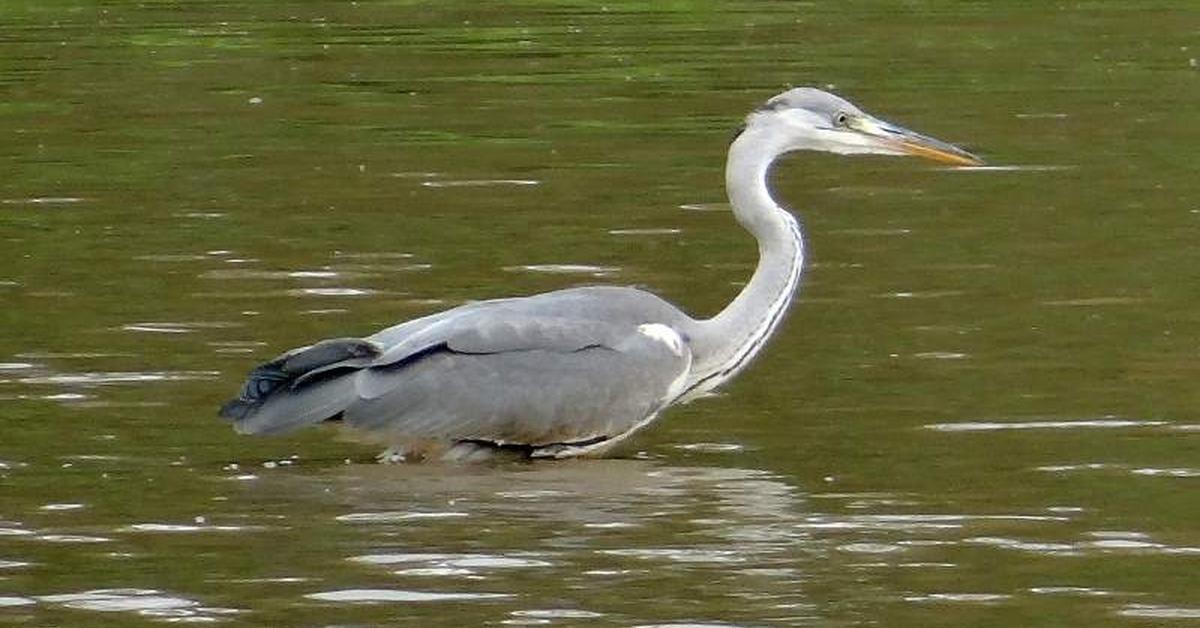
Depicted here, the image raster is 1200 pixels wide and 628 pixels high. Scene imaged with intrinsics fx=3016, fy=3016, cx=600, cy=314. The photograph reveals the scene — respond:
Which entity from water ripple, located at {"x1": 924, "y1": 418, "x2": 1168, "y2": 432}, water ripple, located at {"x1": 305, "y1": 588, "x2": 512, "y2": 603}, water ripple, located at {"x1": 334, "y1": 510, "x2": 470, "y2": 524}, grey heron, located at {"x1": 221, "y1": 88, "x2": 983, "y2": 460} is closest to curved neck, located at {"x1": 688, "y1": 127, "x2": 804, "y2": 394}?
grey heron, located at {"x1": 221, "y1": 88, "x2": 983, "y2": 460}

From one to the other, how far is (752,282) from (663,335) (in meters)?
0.58

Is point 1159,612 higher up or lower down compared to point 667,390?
lower down

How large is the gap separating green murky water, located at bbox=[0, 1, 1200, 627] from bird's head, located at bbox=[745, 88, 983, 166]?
0.81m

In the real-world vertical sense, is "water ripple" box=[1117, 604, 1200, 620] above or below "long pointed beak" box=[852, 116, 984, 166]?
below

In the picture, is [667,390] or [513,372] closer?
[513,372]

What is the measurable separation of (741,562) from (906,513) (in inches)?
29.3

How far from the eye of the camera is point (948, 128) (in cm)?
1723

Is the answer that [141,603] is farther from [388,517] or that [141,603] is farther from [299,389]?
[299,389]

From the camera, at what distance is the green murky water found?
27.9 ft

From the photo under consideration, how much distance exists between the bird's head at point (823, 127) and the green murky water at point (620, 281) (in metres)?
0.81

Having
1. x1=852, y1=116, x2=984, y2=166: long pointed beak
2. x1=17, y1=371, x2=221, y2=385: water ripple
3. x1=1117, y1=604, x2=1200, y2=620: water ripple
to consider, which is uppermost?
x1=852, y1=116, x2=984, y2=166: long pointed beak

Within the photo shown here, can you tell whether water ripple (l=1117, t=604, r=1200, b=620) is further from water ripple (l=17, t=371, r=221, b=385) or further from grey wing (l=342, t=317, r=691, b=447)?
water ripple (l=17, t=371, r=221, b=385)

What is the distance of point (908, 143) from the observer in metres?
11.3

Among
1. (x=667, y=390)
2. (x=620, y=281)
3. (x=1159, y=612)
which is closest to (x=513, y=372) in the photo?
(x=667, y=390)
